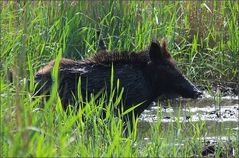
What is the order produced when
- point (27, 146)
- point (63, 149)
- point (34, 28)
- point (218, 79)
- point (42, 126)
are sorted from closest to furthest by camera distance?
1. point (27, 146)
2. point (63, 149)
3. point (42, 126)
4. point (34, 28)
5. point (218, 79)

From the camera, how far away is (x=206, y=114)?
970 cm

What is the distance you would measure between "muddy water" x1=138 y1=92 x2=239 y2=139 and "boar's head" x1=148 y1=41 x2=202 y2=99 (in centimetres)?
19

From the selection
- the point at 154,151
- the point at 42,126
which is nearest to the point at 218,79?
the point at 154,151

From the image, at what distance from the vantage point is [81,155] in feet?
18.2

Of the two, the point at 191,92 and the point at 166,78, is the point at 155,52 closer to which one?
the point at 166,78

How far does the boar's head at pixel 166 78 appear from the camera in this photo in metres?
8.91

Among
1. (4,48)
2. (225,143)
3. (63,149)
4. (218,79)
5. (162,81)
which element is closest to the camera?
(63,149)

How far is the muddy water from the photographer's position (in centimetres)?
875

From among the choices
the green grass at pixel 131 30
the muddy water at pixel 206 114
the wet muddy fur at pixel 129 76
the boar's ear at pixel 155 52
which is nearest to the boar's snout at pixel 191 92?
the wet muddy fur at pixel 129 76

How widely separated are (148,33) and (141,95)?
229 cm

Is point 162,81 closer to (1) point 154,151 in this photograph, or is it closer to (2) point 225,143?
(2) point 225,143

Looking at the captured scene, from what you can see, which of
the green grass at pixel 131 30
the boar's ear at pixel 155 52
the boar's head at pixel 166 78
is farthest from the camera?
the green grass at pixel 131 30

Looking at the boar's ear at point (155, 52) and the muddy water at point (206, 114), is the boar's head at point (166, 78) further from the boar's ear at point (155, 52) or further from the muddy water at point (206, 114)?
the muddy water at point (206, 114)

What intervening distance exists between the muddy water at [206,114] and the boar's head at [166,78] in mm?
194
